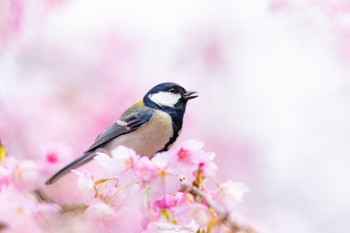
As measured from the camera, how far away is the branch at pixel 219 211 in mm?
536

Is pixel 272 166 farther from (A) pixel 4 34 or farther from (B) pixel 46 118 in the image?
(A) pixel 4 34

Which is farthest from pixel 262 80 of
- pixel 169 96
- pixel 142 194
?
pixel 142 194

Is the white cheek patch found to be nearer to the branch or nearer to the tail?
the tail

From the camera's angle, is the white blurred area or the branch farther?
the white blurred area

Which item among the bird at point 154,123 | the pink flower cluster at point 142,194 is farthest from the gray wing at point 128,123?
the pink flower cluster at point 142,194

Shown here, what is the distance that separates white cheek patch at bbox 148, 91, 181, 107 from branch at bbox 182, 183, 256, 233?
38 centimetres

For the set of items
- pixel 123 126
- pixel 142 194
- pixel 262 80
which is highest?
pixel 262 80

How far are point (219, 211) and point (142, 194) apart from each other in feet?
0.29

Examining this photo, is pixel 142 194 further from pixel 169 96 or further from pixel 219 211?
pixel 169 96

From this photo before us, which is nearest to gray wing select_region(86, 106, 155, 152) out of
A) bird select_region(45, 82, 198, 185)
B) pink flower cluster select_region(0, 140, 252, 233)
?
bird select_region(45, 82, 198, 185)

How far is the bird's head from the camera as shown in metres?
0.95

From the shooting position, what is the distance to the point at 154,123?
0.97m

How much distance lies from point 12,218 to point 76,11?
1.90 feet

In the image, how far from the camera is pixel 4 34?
43.0 inches
